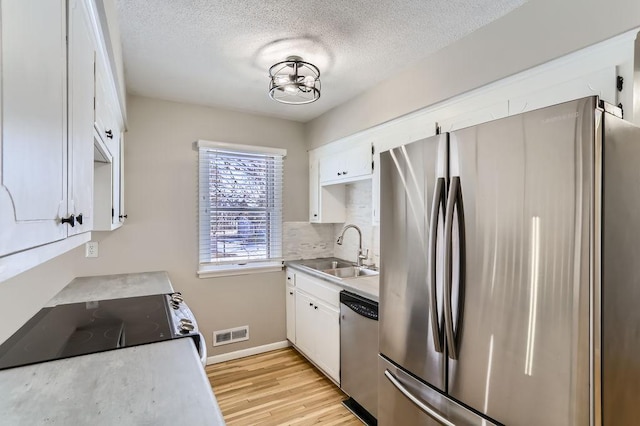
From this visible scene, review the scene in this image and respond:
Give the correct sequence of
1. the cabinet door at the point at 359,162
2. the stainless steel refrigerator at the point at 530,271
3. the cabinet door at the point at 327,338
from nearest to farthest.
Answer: the stainless steel refrigerator at the point at 530,271
the cabinet door at the point at 327,338
the cabinet door at the point at 359,162

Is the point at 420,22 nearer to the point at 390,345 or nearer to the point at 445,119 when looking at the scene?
the point at 445,119

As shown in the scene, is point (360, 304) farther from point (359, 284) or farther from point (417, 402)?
point (417, 402)

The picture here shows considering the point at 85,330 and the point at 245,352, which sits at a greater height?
the point at 85,330

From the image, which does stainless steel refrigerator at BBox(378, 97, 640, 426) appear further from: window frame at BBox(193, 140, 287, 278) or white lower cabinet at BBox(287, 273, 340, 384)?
window frame at BBox(193, 140, 287, 278)

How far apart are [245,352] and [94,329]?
2.01 metres

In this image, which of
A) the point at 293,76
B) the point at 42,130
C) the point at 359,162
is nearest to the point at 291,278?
the point at 359,162

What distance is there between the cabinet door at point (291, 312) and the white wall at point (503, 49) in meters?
1.86

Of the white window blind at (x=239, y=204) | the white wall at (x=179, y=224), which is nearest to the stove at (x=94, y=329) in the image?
the white wall at (x=179, y=224)

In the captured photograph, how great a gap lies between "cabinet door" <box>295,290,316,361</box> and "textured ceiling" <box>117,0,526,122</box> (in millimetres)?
1972

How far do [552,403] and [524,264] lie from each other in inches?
17.6

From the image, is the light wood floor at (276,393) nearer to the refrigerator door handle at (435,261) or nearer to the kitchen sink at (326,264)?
the kitchen sink at (326,264)

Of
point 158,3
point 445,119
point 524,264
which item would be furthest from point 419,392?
point 158,3

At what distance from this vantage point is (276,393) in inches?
105

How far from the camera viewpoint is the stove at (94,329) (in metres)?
1.30
